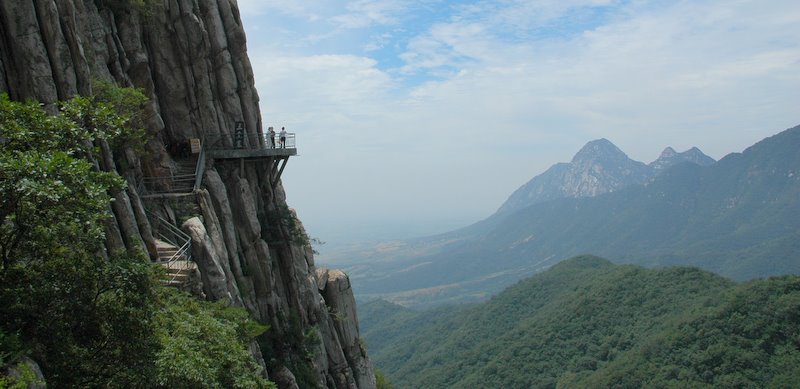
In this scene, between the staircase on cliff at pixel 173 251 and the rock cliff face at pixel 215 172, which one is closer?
the staircase on cliff at pixel 173 251

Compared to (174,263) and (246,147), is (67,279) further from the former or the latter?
(246,147)

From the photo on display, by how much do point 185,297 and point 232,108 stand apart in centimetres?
1309

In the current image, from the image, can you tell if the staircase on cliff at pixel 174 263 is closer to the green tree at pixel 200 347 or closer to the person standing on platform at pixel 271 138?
the green tree at pixel 200 347

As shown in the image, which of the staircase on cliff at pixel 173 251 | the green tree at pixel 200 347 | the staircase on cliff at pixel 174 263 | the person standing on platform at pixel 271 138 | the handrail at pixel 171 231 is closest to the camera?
the green tree at pixel 200 347

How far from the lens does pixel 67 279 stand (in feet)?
32.7

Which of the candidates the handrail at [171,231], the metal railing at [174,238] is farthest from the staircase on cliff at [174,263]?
the handrail at [171,231]

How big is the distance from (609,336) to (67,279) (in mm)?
106897

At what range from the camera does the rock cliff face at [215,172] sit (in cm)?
1736

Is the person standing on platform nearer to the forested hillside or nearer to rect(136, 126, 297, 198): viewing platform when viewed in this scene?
rect(136, 126, 297, 198): viewing platform

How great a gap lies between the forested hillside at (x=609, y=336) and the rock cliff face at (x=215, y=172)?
57870mm

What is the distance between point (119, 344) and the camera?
10.6 meters

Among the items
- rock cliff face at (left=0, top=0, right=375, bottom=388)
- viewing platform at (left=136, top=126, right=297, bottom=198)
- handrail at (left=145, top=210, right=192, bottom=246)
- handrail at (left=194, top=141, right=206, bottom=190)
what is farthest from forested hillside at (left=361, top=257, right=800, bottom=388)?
handrail at (left=145, top=210, right=192, bottom=246)

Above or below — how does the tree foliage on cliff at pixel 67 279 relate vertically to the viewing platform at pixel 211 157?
below

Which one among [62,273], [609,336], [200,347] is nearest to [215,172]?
[200,347]
